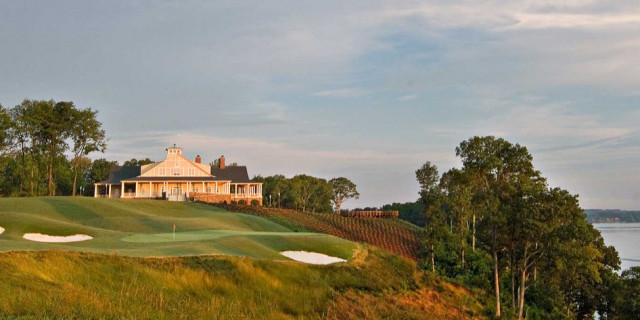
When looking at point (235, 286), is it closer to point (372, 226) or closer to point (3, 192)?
point (372, 226)

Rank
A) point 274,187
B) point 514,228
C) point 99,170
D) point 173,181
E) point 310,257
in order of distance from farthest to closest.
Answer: point 99,170 < point 274,187 < point 173,181 < point 514,228 < point 310,257

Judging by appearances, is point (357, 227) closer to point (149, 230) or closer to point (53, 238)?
point (149, 230)

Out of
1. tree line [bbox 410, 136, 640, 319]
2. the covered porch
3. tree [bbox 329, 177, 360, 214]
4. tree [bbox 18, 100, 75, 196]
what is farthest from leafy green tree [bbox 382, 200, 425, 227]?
tree line [bbox 410, 136, 640, 319]

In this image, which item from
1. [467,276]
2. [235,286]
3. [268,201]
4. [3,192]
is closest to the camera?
[235,286]

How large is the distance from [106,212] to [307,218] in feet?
56.3

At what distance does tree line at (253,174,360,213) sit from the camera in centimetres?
8944

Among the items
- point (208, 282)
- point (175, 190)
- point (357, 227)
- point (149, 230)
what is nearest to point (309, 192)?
point (175, 190)

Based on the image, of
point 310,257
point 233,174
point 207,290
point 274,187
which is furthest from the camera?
point 274,187

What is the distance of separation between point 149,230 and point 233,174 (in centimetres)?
4211

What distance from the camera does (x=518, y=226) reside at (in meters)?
32.1

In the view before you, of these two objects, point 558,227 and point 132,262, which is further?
point 558,227

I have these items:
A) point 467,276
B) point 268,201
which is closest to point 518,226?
point 467,276

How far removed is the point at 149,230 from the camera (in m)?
36.3

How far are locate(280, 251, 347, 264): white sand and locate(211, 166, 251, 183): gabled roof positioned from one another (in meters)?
51.8
